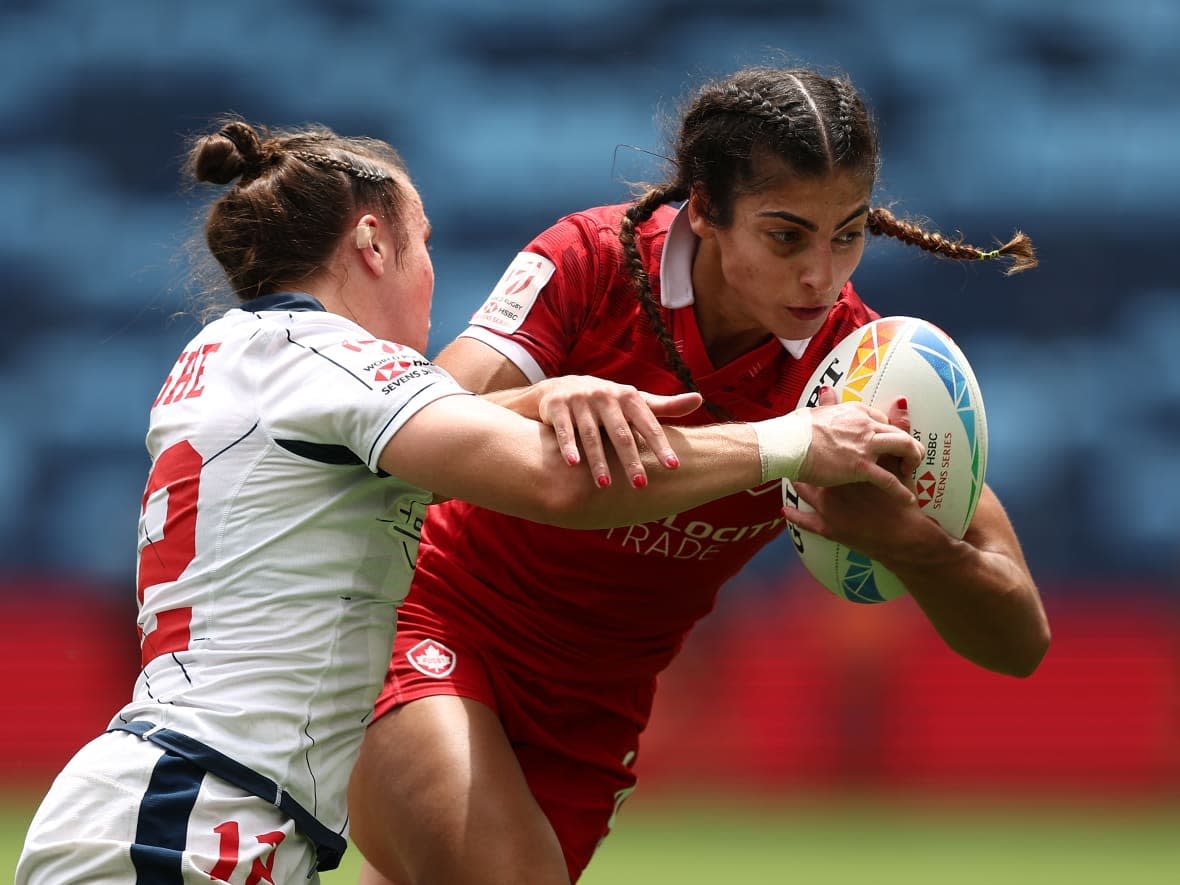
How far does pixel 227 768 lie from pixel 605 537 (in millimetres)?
1241

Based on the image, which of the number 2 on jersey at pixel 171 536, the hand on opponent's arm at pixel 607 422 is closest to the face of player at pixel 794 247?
the hand on opponent's arm at pixel 607 422

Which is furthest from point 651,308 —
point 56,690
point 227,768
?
point 56,690

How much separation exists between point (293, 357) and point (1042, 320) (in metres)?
7.55

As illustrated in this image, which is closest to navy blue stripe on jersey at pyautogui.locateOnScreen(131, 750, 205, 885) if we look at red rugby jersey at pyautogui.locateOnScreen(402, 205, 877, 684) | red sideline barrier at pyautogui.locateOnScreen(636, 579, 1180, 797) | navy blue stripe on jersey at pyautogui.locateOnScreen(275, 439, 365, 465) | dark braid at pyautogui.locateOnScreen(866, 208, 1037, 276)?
navy blue stripe on jersey at pyautogui.locateOnScreen(275, 439, 365, 465)

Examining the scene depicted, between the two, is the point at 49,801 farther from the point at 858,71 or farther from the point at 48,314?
the point at 858,71

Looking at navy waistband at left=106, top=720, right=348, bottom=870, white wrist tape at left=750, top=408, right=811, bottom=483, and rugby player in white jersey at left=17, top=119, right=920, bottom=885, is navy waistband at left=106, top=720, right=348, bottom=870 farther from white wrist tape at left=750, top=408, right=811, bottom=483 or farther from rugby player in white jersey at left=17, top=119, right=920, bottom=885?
white wrist tape at left=750, top=408, right=811, bottom=483

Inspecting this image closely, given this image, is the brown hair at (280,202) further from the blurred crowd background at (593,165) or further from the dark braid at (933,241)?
the blurred crowd background at (593,165)

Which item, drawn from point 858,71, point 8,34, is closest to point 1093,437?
point 858,71

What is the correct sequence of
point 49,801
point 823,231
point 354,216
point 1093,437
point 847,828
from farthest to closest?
point 1093,437 < point 847,828 < point 823,231 < point 354,216 < point 49,801

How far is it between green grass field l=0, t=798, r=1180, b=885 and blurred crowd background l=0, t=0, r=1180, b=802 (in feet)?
5.10

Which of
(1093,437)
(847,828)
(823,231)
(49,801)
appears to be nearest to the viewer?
(49,801)

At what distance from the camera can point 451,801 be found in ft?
10.5

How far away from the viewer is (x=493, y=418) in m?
2.57

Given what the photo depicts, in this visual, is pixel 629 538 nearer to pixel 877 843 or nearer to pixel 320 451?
pixel 320 451
